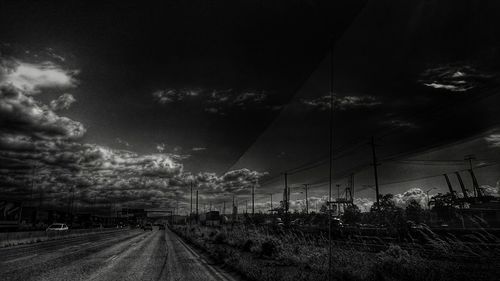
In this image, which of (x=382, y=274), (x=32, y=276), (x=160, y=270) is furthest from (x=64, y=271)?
(x=382, y=274)

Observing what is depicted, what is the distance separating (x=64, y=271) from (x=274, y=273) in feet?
24.5

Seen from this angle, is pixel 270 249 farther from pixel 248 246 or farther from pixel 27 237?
pixel 27 237

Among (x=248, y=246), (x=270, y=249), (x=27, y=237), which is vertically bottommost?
(x=27, y=237)

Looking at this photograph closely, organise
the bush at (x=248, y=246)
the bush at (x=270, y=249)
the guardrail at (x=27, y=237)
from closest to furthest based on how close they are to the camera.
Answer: the bush at (x=270, y=249)
the bush at (x=248, y=246)
the guardrail at (x=27, y=237)

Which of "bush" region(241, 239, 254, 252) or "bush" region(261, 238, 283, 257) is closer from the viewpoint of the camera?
"bush" region(261, 238, 283, 257)

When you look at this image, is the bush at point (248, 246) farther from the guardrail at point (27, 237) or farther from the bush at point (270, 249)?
the guardrail at point (27, 237)

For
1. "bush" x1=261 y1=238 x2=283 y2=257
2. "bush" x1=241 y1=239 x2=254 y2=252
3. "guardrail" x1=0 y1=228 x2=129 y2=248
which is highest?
"bush" x1=261 y1=238 x2=283 y2=257

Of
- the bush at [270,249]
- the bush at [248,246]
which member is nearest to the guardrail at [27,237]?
the bush at [248,246]

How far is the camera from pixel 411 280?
877 cm

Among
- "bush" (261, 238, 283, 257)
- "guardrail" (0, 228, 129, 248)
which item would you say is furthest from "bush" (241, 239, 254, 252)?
"guardrail" (0, 228, 129, 248)

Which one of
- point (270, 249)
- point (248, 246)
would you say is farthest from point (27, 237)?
point (270, 249)

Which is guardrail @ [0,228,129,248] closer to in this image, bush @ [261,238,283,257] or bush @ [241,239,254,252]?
bush @ [241,239,254,252]

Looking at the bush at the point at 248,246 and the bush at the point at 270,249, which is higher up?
the bush at the point at 270,249

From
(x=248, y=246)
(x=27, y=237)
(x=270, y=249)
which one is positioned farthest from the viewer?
(x=27, y=237)
